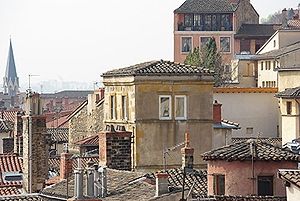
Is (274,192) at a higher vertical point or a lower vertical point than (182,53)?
lower

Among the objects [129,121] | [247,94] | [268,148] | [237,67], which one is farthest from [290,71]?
[268,148]

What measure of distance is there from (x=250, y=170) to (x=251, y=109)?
37.4 m

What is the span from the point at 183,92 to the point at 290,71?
2960cm

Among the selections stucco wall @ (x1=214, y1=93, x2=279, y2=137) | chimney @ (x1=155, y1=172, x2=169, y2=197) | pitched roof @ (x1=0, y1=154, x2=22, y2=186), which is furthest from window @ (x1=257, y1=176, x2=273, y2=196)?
stucco wall @ (x1=214, y1=93, x2=279, y2=137)

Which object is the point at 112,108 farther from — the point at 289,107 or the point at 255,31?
the point at 255,31

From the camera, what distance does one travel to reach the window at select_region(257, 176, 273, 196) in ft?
89.4

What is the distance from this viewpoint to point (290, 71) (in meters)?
66.8

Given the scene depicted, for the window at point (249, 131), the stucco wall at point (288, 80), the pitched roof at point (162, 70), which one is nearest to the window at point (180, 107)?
the pitched roof at point (162, 70)

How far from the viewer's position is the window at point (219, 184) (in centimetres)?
2784

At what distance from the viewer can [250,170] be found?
27.3 meters

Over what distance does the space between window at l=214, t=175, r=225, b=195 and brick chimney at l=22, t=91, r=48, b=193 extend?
7.17m

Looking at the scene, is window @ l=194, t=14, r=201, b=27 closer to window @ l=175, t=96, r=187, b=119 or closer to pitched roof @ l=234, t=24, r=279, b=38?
pitched roof @ l=234, t=24, r=279, b=38

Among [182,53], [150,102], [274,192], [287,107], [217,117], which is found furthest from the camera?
[182,53]

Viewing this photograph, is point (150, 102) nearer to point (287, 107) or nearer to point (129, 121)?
point (129, 121)
